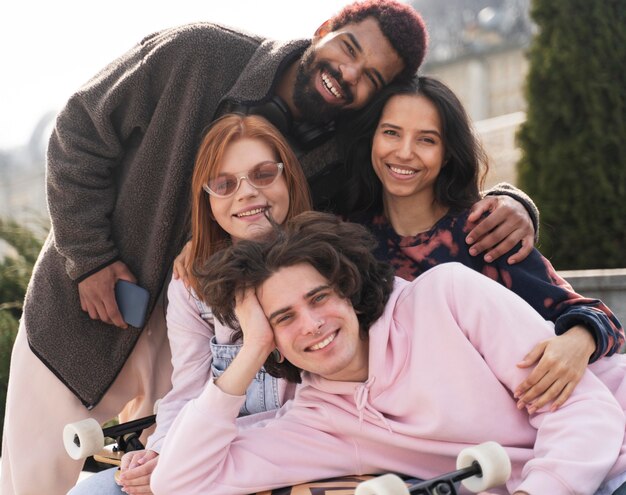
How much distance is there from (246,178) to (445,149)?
57 cm

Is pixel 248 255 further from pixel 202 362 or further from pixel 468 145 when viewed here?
pixel 468 145

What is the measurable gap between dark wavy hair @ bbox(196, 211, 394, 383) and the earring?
14 cm

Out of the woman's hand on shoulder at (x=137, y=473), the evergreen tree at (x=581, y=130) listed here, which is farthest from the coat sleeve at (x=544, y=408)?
the evergreen tree at (x=581, y=130)

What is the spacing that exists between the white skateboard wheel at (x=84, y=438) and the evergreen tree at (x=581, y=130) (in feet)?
10.5

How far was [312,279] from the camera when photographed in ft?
6.29

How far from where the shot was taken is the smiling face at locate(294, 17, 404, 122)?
2438 mm

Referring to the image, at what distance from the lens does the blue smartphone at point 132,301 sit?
2564mm

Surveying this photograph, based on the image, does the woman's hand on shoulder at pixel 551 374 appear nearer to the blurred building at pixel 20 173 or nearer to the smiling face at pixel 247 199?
the smiling face at pixel 247 199

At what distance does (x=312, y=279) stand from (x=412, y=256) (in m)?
0.60

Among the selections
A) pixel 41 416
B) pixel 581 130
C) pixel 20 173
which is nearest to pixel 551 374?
pixel 41 416

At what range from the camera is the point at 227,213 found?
2318 mm

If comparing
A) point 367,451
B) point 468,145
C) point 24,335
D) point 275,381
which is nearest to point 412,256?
point 468,145

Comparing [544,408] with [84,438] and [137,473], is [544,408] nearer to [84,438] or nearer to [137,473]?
[137,473]

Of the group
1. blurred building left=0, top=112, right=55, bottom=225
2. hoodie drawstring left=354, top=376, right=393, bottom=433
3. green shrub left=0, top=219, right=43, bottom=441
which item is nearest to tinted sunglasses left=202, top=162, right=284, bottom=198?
hoodie drawstring left=354, top=376, right=393, bottom=433
